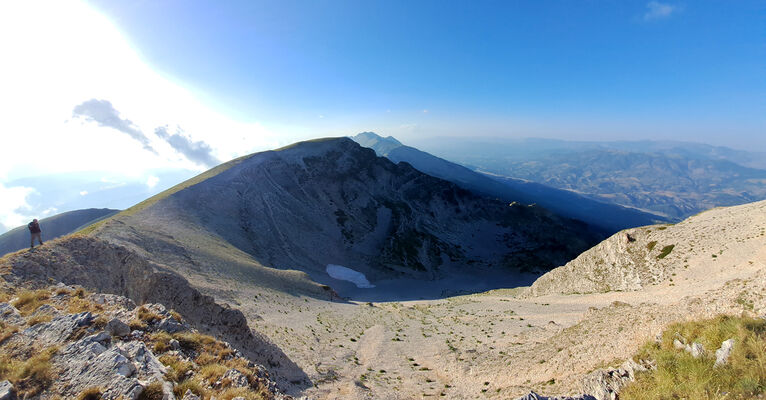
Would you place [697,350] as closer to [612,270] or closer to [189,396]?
[189,396]

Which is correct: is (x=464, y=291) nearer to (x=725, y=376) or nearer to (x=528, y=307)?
(x=528, y=307)

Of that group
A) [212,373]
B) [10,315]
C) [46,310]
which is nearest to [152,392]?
[212,373]

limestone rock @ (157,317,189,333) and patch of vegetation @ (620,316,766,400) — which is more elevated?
limestone rock @ (157,317,189,333)

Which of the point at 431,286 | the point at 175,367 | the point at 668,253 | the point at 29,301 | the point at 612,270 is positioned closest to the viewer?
the point at 175,367

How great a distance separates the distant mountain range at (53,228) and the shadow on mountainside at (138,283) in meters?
100

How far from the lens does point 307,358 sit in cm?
2266

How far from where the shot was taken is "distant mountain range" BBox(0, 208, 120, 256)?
91250mm

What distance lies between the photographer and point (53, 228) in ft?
344

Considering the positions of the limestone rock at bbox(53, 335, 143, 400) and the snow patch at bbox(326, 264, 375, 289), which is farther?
the snow patch at bbox(326, 264, 375, 289)

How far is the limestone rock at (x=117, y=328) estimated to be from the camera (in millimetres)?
10375

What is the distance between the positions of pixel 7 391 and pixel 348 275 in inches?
2689

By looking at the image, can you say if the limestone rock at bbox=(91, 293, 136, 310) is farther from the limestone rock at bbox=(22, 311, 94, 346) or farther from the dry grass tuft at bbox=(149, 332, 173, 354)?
the dry grass tuft at bbox=(149, 332, 173, 354)

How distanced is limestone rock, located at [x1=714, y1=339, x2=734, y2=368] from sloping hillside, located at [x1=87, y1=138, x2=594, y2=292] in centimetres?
4368

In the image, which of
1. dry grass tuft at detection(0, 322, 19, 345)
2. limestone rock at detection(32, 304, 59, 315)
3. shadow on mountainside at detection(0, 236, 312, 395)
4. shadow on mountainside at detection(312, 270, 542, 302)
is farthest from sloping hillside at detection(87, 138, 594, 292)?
dry grass tuft at detection(0, 322, 19, 345)
